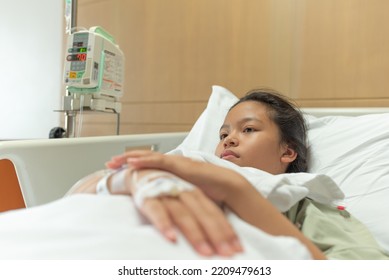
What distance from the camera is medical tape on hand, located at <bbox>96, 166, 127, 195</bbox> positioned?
54 cm

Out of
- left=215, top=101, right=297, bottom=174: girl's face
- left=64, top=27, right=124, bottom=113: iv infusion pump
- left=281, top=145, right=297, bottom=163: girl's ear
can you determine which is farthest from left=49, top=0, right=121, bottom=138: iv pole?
left=281, top=145, right=297, bottom=163: girl's ear

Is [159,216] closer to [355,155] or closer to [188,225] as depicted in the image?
[188,225]

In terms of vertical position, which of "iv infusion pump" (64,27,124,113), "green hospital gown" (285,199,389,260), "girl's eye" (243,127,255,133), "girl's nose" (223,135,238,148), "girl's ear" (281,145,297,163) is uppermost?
"iv infusion pump" (64,27,124,113)

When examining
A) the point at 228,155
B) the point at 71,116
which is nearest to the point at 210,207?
the point at 228,155

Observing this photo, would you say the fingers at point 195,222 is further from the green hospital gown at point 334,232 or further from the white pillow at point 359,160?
the white pillow at point 359,160

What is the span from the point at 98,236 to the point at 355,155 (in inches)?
33.4

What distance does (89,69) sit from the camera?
1486mm

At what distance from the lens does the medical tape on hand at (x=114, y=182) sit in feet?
1.78

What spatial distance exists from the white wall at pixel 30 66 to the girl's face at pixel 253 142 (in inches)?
74.3

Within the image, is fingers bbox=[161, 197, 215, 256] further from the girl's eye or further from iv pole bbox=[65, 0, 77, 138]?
iv pole bbox=[65, 0, 77, 138]

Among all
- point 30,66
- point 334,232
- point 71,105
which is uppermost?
point 30,66

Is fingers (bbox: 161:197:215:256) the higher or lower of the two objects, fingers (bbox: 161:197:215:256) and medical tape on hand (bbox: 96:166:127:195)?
the lower

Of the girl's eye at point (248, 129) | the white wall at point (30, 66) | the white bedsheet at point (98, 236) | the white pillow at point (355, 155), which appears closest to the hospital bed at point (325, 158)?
the white pillow at point (355, 155)

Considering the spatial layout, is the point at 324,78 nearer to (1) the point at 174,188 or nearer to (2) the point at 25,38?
(1) the point at 174,188
